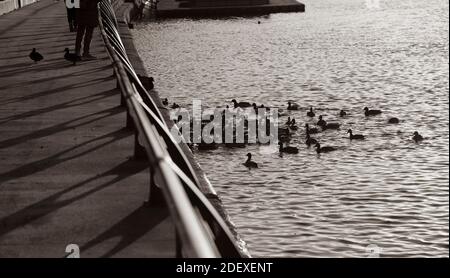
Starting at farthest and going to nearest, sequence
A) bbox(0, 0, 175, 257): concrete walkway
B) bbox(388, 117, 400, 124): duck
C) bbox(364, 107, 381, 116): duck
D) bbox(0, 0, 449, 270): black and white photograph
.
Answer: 1. bbox(364, 107, 381, 116): duck
2. bbox(388, 117, 400, 124): duck
3. bbox(0, 0, 449, 270): black and white photograph
4. bbox(0, 0, 175, 257): concrete walkway

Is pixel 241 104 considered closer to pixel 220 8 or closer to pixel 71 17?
pixel 71 17

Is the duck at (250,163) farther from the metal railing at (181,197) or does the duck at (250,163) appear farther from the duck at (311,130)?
the metal railing at (181,197)

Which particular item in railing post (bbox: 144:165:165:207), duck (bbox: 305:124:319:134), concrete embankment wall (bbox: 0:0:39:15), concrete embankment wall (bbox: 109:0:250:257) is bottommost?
duck (bbox: 305:124:319:134)

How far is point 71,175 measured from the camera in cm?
850

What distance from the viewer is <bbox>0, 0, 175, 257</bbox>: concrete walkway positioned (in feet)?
21.1

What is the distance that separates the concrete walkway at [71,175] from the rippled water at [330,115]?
4.91 metres

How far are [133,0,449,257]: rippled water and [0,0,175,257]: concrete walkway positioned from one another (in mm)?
4911

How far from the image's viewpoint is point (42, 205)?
742 cm

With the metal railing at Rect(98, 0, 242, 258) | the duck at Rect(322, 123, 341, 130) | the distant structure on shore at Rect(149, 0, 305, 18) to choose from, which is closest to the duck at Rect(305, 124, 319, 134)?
the duck at Rect(322, 123, 341, 130)

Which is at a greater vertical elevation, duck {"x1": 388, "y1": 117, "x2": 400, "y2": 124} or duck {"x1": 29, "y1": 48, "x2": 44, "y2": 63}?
duck {"x1": 29, "y1": 48, "x2": 44, "y2": 63}

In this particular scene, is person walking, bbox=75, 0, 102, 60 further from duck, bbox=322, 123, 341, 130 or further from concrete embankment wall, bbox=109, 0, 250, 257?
duck, bbox=322, 123, 341, 130

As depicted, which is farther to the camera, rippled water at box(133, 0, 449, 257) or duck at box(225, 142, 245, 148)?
duck at box(225, 142, 245, 148)

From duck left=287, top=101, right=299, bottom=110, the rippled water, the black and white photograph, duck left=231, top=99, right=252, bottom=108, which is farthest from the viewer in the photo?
duck left=287, top=101, right=299, bottom=110
